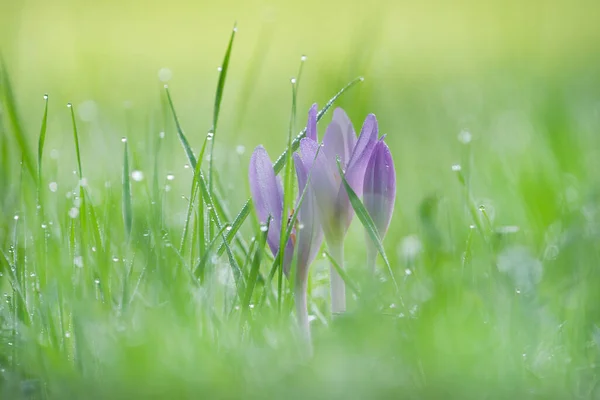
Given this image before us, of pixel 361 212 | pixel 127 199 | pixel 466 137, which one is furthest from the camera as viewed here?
pixel 466 137

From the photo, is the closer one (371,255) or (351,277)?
(371,255)

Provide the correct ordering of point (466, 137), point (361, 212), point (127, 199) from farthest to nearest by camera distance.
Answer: point (466, 137), point (127, 199), point (361, 212)

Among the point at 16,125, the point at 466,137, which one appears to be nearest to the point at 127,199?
the point at 16,125

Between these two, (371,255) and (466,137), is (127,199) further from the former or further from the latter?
(466,137)

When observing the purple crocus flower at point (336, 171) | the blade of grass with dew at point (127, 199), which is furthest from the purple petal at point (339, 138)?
the blade of grass with dew at point (127, 199)

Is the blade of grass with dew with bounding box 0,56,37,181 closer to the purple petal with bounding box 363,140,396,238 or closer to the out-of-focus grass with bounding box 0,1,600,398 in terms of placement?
the out-of-focus grass with bounding box 0,1,600,398

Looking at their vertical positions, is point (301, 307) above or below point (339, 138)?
below

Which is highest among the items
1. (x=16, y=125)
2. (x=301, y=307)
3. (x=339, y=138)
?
(x=16, y=125)

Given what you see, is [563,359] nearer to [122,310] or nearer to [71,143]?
[122,310]
